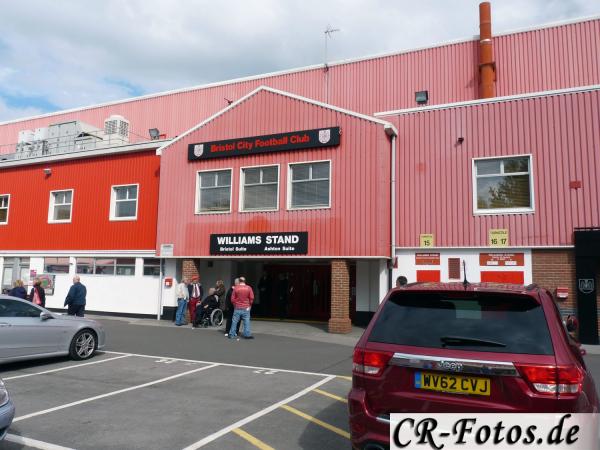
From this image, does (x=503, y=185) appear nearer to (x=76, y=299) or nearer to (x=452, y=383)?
(x=452, y=383)

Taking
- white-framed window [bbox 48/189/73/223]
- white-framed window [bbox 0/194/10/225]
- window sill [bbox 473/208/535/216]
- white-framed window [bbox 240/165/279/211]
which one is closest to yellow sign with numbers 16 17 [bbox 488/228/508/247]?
window sill [bbox 473/208/535/216]

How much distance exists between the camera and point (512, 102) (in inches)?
552

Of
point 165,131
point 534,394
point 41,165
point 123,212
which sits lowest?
point 534,394

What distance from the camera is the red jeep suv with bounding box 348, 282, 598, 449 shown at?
10.5 feet

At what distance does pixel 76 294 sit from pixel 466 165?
1185cm

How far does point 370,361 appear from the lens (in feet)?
12.0

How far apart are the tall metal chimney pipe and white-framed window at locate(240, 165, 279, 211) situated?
28.3 feet

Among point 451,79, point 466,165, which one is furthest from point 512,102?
point 451,79

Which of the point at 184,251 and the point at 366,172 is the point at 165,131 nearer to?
the point at 184,251

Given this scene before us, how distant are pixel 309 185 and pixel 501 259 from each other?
622cm

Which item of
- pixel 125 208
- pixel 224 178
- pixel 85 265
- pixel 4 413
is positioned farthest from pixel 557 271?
pixel 85 265

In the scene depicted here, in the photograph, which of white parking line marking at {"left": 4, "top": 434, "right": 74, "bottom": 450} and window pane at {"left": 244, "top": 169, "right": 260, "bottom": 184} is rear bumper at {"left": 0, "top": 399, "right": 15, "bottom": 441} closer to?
white parking line marking at {"left": 4, "top": 434, "right": 74, "bottom": 450}

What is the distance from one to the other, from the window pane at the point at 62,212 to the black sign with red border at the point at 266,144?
7.28 metres

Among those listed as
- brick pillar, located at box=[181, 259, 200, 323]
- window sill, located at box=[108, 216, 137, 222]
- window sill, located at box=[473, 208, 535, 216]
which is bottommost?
brick pillar, located at box=[181, 259, 200, 323]
